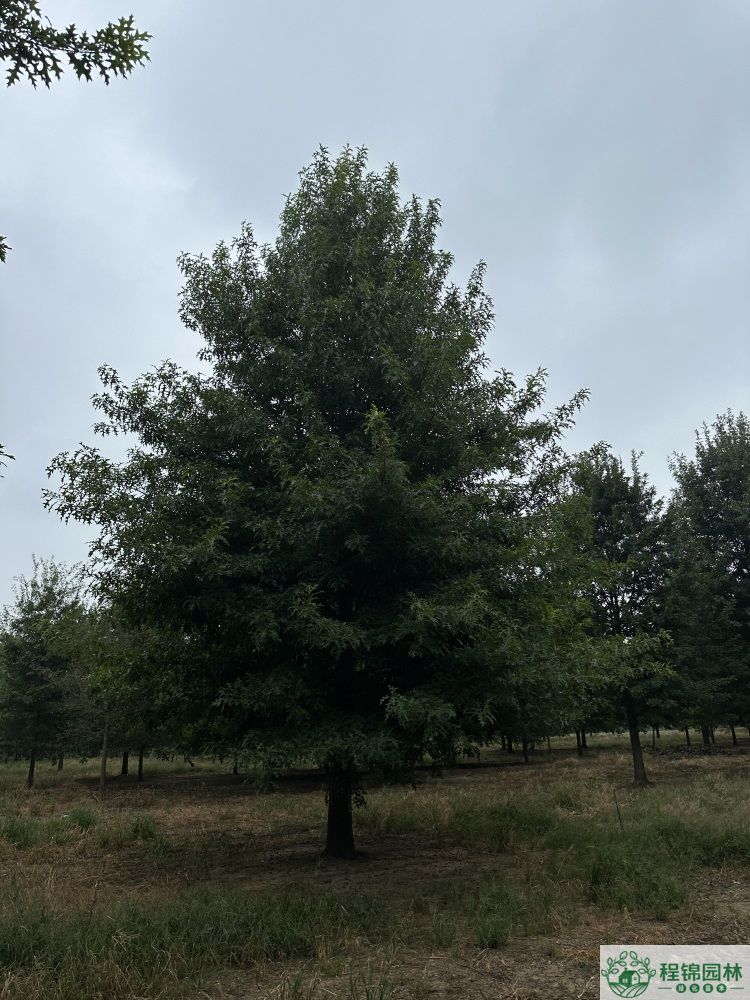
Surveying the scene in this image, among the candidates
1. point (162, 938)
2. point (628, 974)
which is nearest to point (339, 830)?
point (162, 938)

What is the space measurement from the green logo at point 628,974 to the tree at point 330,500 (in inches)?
94.9

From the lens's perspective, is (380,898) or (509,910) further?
(380,898)

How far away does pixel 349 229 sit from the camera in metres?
10.9

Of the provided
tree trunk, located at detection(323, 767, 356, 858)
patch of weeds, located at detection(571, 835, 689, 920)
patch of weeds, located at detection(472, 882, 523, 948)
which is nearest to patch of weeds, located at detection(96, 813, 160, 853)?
tree trunk, located at detection(323, 767, 356, 858)

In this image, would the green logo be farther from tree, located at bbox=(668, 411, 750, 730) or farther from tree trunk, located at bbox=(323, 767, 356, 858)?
tree, located at bbox=(668, 411, 750, 730)

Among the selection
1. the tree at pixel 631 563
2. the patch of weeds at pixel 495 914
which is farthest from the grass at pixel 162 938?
the tree at pixel 631 563

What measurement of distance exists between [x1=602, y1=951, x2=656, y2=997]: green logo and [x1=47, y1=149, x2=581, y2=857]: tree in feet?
7.91


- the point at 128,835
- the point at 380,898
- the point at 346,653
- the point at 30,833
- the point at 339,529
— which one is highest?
the point at 339,529

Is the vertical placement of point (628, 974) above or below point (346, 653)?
below

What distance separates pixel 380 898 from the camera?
766 cm

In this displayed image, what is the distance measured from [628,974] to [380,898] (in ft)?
10.0

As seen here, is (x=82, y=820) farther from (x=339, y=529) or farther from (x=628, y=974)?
(x=628, y=974)

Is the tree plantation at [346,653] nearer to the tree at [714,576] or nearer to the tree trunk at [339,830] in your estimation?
the tree trunk at [339,830]

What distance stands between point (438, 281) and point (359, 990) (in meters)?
9.51
